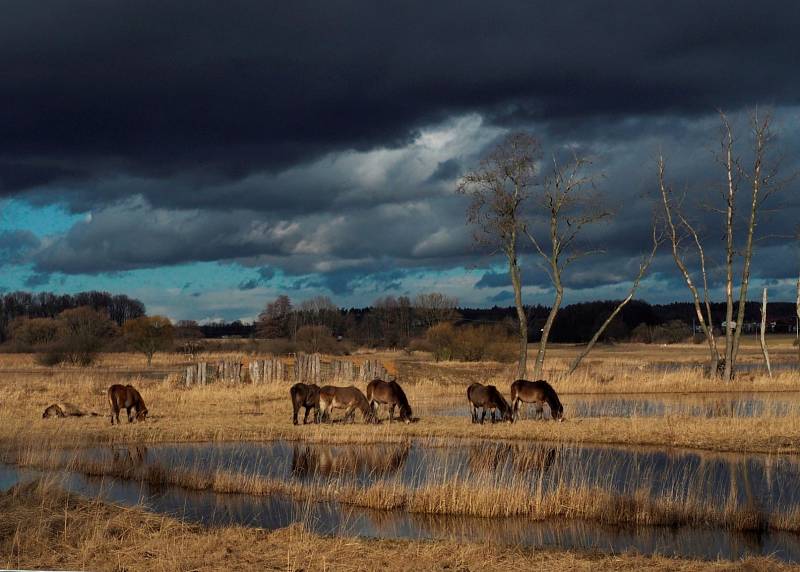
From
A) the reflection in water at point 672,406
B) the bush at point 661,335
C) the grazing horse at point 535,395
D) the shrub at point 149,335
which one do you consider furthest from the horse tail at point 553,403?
the bush at point 661,335

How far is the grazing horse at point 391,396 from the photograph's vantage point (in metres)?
24.5

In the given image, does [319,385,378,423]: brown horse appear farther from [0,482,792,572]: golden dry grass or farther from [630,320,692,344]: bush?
[630,320,692,344]: bush

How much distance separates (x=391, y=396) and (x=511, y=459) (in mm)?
7792

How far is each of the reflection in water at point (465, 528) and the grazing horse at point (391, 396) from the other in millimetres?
10508

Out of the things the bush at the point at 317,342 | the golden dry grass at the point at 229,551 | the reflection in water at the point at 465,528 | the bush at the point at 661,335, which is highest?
the bush at the point at 661,335

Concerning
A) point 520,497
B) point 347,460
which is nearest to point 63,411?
point 347,460

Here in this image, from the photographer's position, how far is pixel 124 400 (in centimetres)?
2408

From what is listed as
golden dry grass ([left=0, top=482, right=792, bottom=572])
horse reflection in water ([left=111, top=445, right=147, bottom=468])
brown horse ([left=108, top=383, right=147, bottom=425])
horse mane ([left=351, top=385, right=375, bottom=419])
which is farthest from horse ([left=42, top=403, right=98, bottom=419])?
golden dry grass ([left=0, top=482, right=792, bottom=572])

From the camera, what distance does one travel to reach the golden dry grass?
9.38 meters

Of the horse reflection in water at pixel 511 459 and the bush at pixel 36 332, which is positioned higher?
the bush at pixel 36 332

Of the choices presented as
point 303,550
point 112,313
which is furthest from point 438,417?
point 112,313

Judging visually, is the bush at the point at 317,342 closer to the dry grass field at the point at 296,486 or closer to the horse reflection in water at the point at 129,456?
the dry grass field at the point at 296,486

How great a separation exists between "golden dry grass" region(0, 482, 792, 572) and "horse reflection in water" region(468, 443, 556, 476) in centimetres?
495

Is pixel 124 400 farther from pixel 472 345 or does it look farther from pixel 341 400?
pixel 472 345
